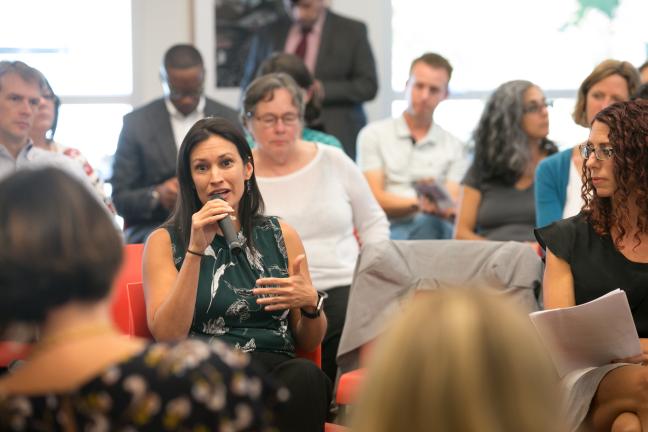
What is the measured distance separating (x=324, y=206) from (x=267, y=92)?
0.50m

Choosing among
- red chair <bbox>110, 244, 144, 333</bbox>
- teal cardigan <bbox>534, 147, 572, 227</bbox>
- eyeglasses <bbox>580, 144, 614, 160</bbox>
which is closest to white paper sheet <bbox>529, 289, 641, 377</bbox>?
eyeglasses <bbox>580, 144, 614, 160</bbox>

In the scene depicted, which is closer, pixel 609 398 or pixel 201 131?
pixel 609 398

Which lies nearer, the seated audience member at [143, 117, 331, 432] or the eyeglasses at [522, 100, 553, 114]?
the seated audience member at [143, 117, 331, 432]

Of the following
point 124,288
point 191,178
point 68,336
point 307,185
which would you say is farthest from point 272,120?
point 68,336

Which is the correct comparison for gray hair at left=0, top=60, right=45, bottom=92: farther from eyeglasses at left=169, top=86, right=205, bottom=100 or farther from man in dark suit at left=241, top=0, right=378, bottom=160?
man in dark suit at left=241, top=0, right=378, bottom=160

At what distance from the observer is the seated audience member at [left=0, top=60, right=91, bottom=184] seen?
4.07 metres

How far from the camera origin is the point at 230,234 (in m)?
2.95

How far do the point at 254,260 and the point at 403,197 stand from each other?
2122 millimetres

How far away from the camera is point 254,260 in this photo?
124 inches

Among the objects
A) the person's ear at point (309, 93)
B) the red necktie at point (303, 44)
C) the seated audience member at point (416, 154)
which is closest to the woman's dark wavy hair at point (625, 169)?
the seated audience member at point (416, 154)

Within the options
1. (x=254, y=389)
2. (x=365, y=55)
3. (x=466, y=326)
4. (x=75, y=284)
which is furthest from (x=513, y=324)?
(x=365, y=55)

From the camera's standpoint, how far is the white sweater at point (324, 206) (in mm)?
4030

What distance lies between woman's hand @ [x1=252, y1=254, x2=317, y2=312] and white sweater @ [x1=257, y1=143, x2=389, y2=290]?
0.98m

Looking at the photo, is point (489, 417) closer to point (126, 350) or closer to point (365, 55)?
Answer: point (126, 350)
